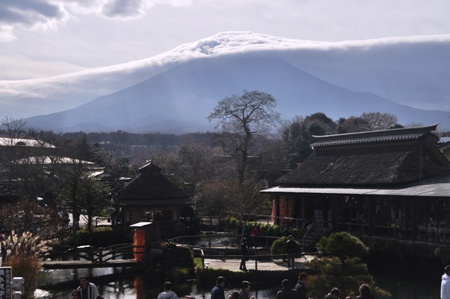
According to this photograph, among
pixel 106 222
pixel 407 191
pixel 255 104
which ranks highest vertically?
pixel 255 104

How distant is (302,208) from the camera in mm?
40469

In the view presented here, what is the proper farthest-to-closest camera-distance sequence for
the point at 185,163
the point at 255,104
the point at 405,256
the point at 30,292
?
the point at 185,163 < the point at 255,104 < the point at 405,256 < the point at 30,292

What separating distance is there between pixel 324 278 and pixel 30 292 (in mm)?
9774

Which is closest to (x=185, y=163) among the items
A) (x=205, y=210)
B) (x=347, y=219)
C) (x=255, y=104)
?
(x=255, y=104)

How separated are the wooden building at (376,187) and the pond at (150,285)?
3096mm

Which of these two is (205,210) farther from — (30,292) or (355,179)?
(30,292)

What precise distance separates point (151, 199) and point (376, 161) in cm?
1510

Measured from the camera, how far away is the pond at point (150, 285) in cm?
2489

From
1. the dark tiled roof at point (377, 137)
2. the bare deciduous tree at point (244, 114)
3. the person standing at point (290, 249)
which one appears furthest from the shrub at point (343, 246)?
the bare deciduous tree at point (244, 114)

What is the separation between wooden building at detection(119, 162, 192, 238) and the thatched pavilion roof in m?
7.31

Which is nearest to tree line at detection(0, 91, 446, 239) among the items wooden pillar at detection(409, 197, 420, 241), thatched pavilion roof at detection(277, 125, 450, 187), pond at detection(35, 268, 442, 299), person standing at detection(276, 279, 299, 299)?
thatched pavilion roof at detection(277, 125, 450, 187)

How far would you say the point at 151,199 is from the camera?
43156mm

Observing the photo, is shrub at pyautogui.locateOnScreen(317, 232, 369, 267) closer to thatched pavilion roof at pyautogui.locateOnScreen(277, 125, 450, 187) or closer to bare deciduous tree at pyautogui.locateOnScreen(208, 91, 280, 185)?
thatched pavilion roof at pyautogui.locateOnScreen(277, 125, 450, 187)

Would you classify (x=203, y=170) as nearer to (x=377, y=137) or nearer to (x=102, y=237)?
(x=102, y=237)
